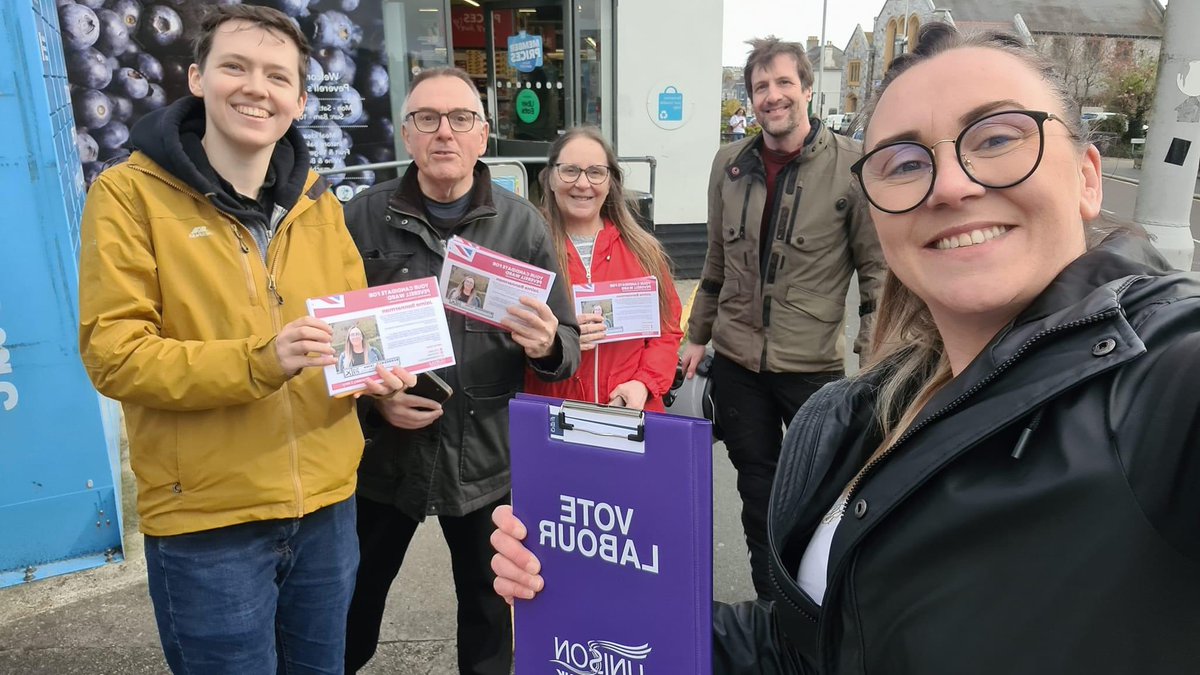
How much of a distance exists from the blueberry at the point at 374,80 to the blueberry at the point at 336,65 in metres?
0.08

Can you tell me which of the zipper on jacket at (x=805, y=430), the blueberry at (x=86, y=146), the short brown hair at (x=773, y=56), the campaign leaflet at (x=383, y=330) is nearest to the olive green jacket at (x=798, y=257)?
the short brown hair at (x=773, y=56)

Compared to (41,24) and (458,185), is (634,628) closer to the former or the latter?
(458,185)

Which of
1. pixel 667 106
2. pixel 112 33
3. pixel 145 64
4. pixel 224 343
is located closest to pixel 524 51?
pixel 667 106

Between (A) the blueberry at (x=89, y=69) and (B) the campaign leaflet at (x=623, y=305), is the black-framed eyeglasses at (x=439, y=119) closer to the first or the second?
(B) the campaign leaflet at (x=623, y=305)

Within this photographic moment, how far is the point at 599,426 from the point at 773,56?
7.41 feet

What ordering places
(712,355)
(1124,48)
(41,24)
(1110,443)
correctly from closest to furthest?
(1110,443)
(41,24)
(712,355)
(1124,48)

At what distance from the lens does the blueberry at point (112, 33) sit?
552 cm

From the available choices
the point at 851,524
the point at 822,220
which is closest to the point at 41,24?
the point at 822,220

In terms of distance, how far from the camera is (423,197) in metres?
2.37

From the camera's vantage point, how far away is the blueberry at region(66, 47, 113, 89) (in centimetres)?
551

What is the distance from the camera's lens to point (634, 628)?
1.26 meters

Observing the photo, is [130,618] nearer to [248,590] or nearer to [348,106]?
[248,590]

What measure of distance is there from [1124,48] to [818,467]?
54920 mm

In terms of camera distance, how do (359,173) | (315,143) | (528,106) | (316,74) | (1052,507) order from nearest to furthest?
(1052,507) < (316,74) < (315,143) < (359,173) < (528,106)
